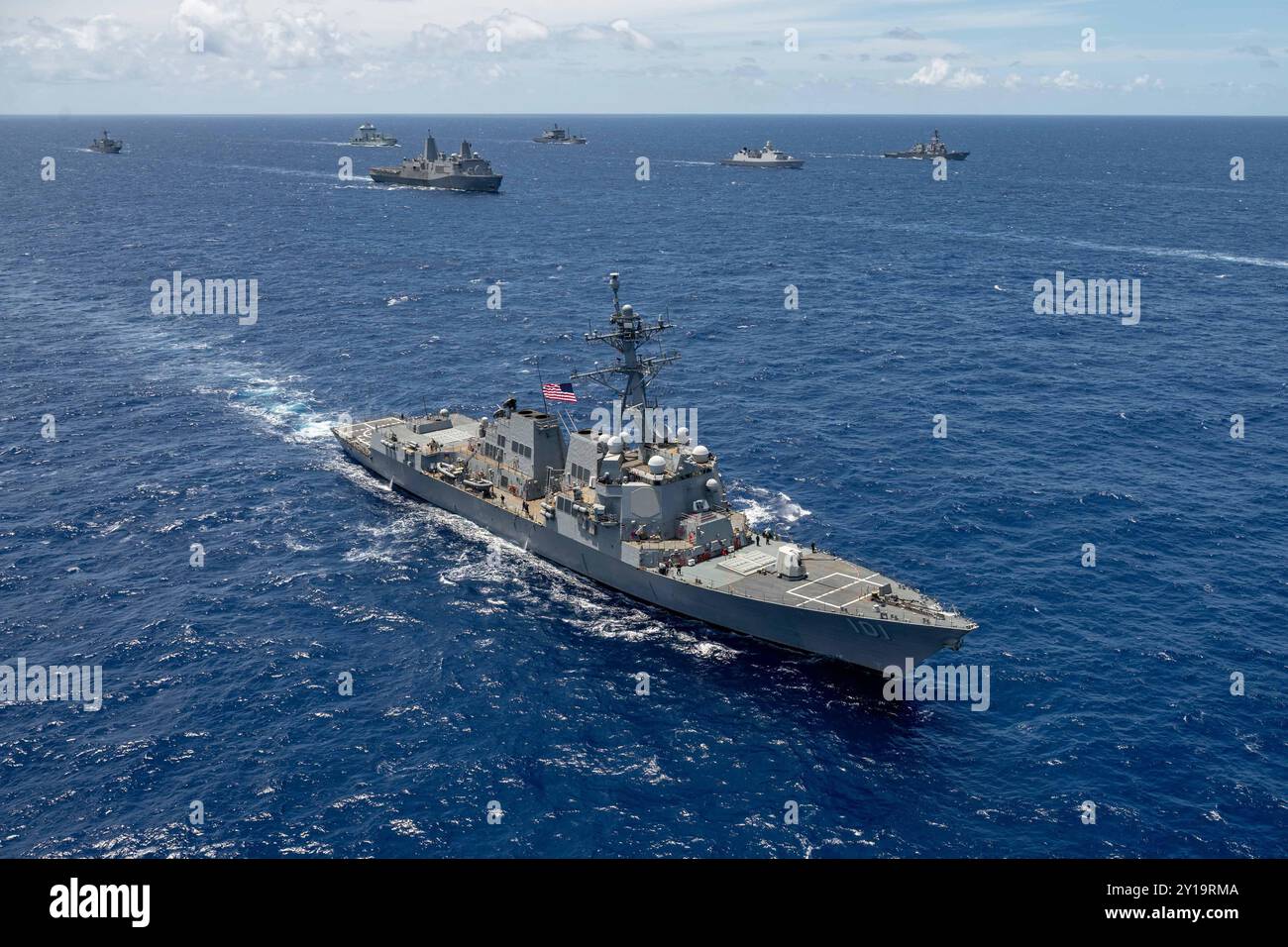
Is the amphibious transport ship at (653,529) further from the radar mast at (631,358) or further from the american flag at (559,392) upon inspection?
the american flag at (559,392)

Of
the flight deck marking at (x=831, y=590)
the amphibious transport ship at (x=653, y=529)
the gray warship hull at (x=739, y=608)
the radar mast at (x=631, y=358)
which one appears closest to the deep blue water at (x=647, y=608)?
the gray warship hull at (x=739, y=608)

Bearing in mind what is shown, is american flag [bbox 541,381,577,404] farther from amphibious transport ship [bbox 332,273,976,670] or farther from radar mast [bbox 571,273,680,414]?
amphibious transport ship [bbox 332,273,976,670]

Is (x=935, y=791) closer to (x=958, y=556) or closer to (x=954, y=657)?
(x=954, y=657)

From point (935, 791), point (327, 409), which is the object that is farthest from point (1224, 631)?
point (327, 409)

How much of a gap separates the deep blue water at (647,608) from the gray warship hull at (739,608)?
1.15 meters

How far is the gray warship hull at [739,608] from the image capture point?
166ft

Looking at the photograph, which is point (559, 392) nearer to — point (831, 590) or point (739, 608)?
point (739, 608)

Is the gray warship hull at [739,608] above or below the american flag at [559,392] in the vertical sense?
below

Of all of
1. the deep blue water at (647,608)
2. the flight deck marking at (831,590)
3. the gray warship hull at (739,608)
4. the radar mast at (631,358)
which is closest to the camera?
the deep blue water at (647,608)

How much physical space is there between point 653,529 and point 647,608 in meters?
5.02

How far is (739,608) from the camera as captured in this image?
5528cm

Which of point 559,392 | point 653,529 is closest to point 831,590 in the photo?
point 653,529

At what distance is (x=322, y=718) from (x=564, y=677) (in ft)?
41.6

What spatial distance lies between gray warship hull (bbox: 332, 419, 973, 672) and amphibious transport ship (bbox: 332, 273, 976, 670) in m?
0.09
